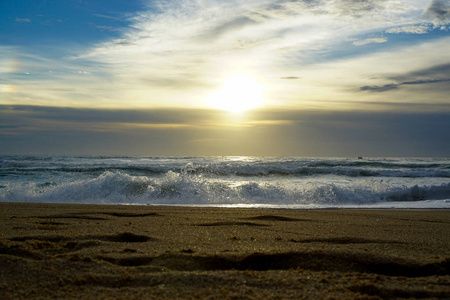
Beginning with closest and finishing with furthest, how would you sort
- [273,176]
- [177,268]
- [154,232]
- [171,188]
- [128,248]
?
[177,268] < [128,248] < [154,232] < [171,188] < [273,176]

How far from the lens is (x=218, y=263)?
2.73 meters

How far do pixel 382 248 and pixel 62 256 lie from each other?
2.81 meters

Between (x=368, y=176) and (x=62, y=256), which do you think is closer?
(x=62, y=256)

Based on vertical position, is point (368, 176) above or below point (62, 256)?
below

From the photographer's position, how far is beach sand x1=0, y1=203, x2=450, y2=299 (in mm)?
2102

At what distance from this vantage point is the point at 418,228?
16.5 feet

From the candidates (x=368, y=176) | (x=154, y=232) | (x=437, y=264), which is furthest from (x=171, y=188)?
(x=368, y=176)

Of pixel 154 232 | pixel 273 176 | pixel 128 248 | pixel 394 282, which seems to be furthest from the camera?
pixel 273 176

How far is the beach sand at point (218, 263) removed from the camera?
210cm

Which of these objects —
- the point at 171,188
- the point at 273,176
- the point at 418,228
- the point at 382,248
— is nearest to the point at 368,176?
the point at 273,176

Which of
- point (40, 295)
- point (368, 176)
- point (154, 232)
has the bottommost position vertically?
point (368, 176)

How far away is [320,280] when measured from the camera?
2.32 m

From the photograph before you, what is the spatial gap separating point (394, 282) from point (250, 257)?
103cm

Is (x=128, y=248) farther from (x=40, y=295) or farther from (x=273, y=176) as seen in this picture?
(x=273, y=176)
